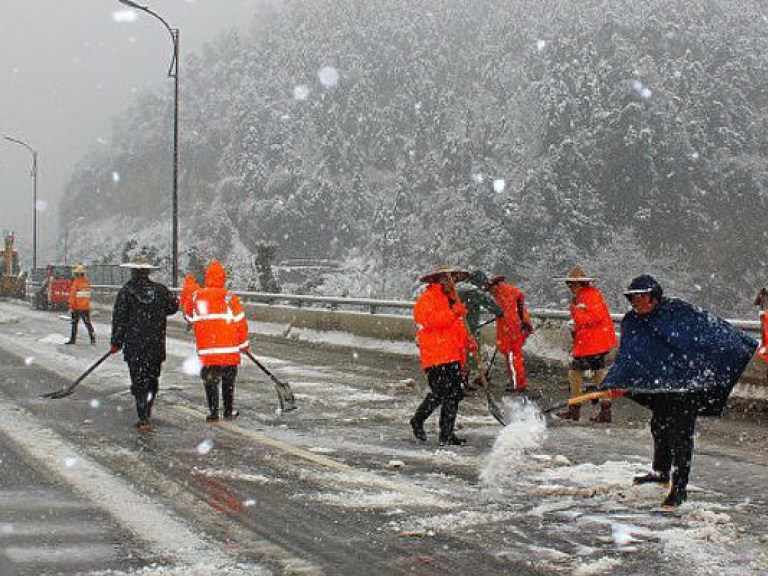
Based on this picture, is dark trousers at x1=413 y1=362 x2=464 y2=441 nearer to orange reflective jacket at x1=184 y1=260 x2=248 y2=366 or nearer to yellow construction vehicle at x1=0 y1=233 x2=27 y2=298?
orange reflective jacket at x1=184 y1=260 x2=248 y2=366

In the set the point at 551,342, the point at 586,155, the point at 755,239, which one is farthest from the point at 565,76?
the point at 551,342

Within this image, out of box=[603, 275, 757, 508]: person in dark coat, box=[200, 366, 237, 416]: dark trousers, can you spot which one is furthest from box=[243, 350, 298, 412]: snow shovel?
box=[603, 275, 757, 508]: person in dark coat

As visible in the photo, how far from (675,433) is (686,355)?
22.1 inches

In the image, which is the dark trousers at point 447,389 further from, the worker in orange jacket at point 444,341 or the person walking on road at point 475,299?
the person walking on road at point 475,299

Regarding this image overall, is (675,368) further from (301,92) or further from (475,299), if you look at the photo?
(301,92)

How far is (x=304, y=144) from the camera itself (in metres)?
118

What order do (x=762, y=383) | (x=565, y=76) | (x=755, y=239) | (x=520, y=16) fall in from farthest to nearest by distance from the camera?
(x=520, y=16) < (x=565, y=76) < (x=755, y=239) < (x=762, y=383)

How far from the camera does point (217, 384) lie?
9.84m

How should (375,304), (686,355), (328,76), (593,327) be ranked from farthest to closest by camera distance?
(328,76) < (375,304) < (593,327) < (686,355)

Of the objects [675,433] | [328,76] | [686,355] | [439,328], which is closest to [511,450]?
[439,328]

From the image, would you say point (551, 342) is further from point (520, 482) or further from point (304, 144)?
point (304, 144)

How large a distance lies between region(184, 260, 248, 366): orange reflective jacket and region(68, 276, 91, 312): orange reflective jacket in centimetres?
1051

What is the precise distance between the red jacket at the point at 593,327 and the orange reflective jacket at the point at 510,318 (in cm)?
178

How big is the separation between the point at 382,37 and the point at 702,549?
420 ft
